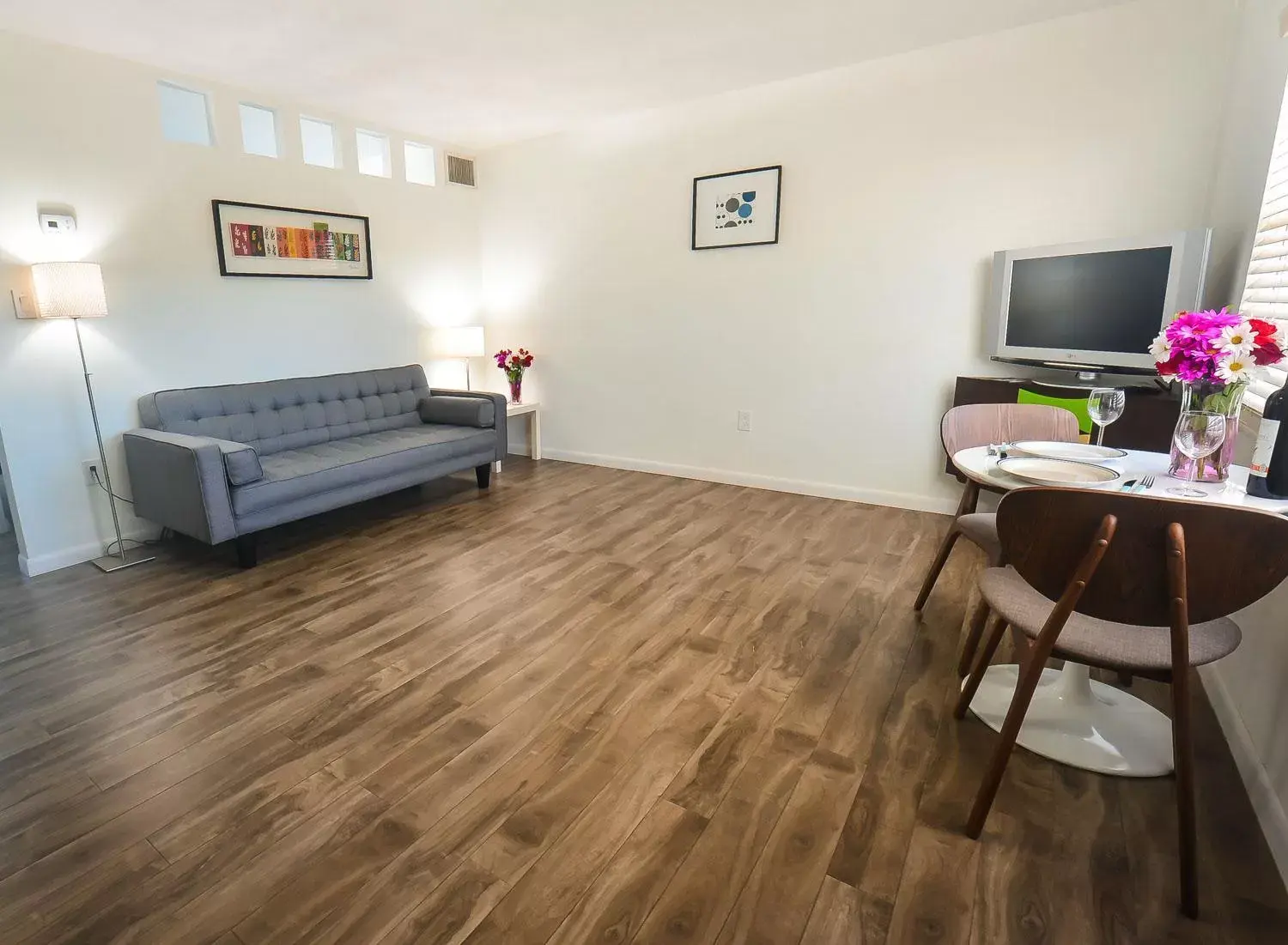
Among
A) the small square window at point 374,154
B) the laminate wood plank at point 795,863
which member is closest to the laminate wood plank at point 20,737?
the laminate wood plank at point 795,863

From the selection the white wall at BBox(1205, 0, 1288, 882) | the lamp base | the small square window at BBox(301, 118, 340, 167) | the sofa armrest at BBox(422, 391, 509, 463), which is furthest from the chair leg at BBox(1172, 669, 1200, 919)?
the small square window at BBox(301, 118, 340, 167)

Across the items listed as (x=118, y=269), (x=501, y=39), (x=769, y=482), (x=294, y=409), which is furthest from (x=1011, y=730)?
(x=118, y=269)

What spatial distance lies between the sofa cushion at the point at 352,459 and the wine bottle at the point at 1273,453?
3.61 metres

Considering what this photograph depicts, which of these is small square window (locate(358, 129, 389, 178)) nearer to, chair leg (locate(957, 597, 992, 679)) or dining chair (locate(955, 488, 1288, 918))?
chair leg (locate(957, 597, 992, 679))

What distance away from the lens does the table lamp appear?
4.88m

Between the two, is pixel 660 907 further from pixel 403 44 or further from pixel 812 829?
pixel 403 44

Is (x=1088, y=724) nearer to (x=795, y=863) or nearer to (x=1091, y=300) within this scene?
(x=795, y=863)

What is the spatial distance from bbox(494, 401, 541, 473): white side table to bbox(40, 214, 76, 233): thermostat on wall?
2564 millimetres

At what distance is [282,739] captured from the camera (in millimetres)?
1893

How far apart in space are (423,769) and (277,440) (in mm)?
2721

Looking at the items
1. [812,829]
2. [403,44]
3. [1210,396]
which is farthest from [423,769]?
[403,44]

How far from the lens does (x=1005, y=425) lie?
2.44 metres

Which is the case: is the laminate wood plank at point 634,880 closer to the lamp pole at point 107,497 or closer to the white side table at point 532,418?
the lamp pole at point 107,497

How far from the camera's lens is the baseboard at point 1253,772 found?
1.42m
